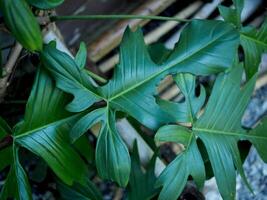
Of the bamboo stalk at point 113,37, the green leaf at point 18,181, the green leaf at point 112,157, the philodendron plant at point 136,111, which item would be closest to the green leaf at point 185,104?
the philodendron plant at point 136,111

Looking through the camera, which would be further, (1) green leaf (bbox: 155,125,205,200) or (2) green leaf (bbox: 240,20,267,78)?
(2) green leaf (bbox: 240,20,267,78)

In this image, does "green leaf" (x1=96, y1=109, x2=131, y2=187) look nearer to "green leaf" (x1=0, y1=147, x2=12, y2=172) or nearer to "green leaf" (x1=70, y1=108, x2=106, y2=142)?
"green leaf" (x1=70, y1=108, x2=106, y2=142)

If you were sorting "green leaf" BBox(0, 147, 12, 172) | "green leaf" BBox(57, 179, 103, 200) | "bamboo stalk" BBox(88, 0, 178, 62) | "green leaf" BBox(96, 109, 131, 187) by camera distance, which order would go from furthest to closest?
"bamboo stalk" BBox(88, 0, 178, 62) < "green leaf" BBox(57, 179, 103, 200) < "green leaf" BBox(0, 147, 12, 172) < "green leaf" BBox(96, 109, 131, 187)

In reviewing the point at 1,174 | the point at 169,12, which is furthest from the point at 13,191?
the point at 169,12

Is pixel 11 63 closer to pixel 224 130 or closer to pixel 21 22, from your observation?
pixel 21 22

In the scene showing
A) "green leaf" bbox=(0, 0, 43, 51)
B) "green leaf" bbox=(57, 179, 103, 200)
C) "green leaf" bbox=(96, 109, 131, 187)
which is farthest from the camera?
"green leaf" bbox=(57, 179, 103, 200)

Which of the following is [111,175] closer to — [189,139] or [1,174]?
[189,139]

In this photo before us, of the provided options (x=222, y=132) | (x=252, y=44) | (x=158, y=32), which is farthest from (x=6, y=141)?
(x=158, y=32)

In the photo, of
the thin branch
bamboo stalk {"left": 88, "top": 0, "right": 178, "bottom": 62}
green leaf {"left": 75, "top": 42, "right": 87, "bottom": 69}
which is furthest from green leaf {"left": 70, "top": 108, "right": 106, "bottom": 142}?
bamboo stalk {"left": 88, "top": 0, "right": 178, "bottom": 62}
